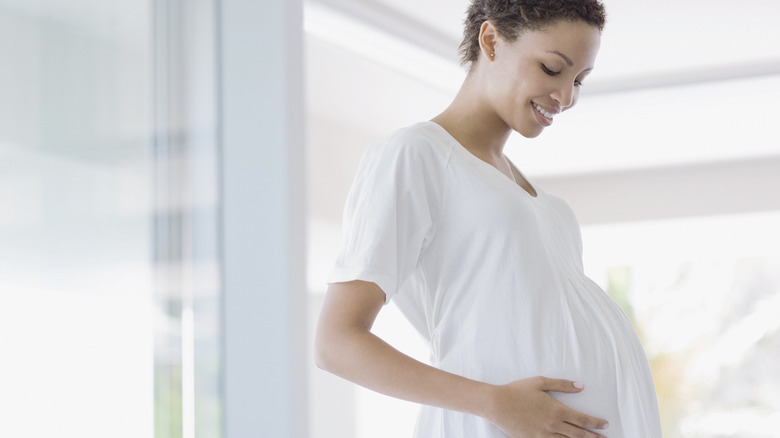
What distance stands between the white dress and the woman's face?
0.08 m

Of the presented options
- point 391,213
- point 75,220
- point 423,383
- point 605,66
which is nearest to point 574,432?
point 423,383

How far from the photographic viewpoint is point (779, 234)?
213 inches

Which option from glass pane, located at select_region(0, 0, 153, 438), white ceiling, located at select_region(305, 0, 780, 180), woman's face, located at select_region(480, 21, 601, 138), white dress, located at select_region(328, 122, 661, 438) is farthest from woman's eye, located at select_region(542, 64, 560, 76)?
white ceiling, located at select_region(305, 0, 780, 180)

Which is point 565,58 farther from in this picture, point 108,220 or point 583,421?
point 108,220

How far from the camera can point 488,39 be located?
3.11 feet

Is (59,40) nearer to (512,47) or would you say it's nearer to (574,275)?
(512,47)

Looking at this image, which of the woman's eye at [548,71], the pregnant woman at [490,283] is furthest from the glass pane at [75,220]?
the woman's eye at [548,71]

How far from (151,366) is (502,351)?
1196 millimetres

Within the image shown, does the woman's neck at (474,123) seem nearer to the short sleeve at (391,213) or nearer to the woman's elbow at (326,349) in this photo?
the short sleeve at (391,213)

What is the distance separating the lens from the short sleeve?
79 centimetres

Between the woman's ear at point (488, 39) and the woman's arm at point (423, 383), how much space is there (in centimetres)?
31

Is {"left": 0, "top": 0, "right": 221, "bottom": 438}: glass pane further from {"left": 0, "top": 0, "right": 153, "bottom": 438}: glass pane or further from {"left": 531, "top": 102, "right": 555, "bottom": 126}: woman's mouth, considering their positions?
{"left": 531, "top": 102, "right": 555, "bottom": 126}: woman's mouth

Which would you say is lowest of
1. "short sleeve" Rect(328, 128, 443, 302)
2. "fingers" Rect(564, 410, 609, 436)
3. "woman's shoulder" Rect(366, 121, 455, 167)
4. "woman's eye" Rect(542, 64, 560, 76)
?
"fingers" Rect(564, 410, 609, 436)

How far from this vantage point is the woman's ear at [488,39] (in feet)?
3.09
